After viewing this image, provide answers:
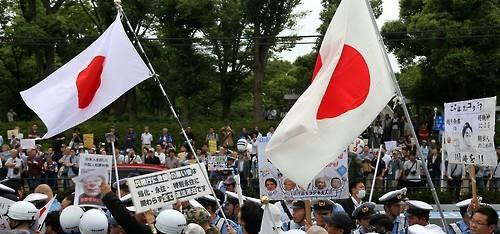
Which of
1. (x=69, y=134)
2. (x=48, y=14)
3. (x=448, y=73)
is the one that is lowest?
(x=69, y=134)

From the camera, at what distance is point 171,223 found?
6.44m

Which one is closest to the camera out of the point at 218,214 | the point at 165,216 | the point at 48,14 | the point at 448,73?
the point at 165,216

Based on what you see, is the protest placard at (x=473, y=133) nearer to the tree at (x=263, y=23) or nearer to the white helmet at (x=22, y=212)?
the white helmet at (x=22, y=212)

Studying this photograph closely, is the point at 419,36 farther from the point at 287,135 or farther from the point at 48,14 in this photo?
the point at 287,135

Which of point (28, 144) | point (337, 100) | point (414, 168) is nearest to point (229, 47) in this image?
point (28, 144)

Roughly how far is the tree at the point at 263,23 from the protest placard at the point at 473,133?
1260 inches

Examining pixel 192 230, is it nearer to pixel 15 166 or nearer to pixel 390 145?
pixel 390 145

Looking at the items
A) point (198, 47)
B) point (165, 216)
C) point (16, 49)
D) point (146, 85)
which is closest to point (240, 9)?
point (198, 47)

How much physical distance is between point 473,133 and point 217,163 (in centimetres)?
1139

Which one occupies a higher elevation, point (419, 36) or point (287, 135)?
point (419, 36)

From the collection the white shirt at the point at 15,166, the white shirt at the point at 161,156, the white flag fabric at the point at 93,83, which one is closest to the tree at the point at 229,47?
the white shirt at the point at 161,156

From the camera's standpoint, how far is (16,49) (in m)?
47.4

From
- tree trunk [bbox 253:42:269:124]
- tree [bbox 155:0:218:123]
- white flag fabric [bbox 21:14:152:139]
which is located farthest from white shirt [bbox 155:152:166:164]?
tree trunk [bbox 253:42:269:124]

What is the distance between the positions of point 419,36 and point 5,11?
21293 mm
